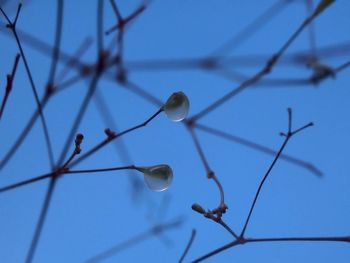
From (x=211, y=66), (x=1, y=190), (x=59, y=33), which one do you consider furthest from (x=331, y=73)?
(x=1, y=190)

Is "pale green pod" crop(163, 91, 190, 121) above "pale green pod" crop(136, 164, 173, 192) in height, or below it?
above

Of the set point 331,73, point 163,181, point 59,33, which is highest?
point 59,33

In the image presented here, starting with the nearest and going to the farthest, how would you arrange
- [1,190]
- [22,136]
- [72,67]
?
[1,190] < [22,136] < [72,67]

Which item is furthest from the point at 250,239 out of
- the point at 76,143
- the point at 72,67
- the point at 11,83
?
the point at 72,67

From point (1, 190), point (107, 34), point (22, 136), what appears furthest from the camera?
point (107, 34)

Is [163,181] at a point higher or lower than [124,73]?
lower

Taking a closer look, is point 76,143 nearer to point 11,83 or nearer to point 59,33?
point 11,83

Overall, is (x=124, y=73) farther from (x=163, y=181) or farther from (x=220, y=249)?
(x=220, y=249)

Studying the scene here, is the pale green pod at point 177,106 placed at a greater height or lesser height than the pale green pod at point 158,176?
greater

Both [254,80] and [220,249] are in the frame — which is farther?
[254,80]
